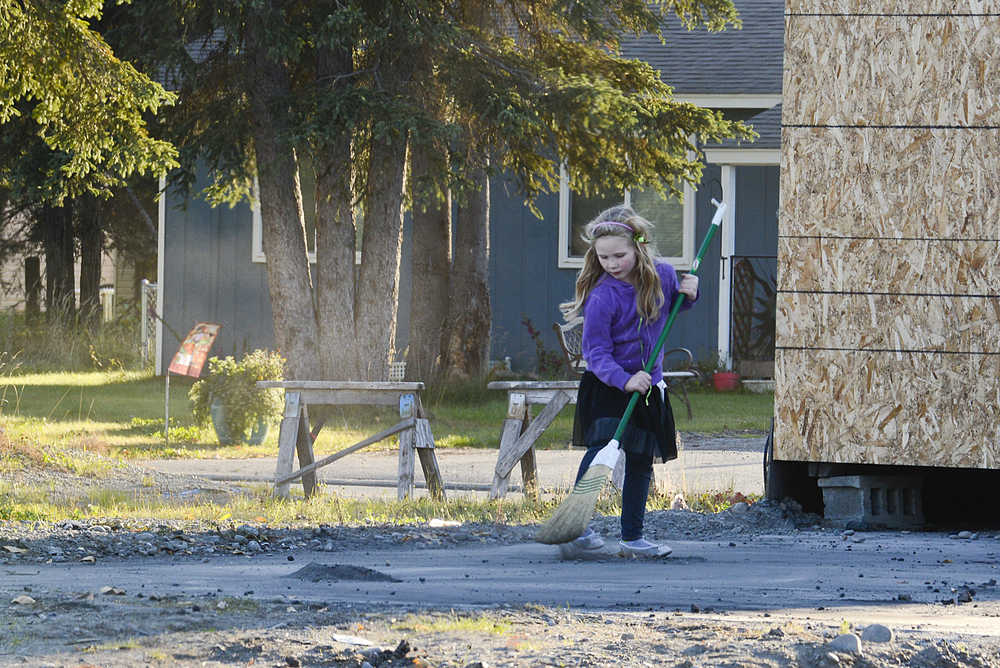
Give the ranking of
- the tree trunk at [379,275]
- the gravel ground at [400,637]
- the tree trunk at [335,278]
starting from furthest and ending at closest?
the tree trunk at [379,275] → the tree trunk at [335,278] → the gravel ground at [400,637]

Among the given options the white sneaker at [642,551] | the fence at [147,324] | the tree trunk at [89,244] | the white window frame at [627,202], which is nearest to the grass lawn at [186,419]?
the fence at [147,324]

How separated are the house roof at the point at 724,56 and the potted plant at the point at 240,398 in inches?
364

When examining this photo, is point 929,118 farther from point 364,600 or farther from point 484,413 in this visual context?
point 484,413

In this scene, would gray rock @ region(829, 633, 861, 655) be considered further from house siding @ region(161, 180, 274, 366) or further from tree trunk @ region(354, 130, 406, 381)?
house siding @ region(161, 180, 274, 366)

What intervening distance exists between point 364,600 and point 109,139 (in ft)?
22.3

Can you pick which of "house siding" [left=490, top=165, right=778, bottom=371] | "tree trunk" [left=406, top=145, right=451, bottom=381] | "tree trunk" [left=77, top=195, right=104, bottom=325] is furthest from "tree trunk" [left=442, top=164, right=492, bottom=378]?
"tree trunk" [left=77, top=195, right=104, bottom=325]

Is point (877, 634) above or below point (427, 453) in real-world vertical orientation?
below

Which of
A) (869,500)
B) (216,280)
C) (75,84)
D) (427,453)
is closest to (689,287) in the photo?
(869,500)

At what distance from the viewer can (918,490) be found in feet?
28.2

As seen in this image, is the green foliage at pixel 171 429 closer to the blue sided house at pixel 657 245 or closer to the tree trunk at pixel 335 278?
the tree trunk at pixel 335 278

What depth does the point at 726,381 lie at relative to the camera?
19.4 meters

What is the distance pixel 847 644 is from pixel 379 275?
37.1 ft

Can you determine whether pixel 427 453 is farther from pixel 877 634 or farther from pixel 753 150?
pixel 753 150

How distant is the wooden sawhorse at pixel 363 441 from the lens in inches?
374
